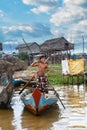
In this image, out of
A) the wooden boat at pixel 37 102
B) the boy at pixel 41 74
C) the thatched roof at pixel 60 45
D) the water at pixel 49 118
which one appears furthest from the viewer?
the thatched roof at pixel 60 45

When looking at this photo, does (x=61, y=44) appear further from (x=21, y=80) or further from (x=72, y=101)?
(x=72, y=101)

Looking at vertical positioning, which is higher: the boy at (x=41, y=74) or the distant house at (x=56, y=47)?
the distant house at (x=56, y=47)

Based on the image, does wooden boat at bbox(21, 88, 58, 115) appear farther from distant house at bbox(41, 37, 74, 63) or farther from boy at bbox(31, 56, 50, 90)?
distant house at bbox(41, 37, 74, 63)

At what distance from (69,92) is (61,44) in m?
24.8

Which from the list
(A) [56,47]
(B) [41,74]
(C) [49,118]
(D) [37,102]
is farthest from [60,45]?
(D) [37,102]

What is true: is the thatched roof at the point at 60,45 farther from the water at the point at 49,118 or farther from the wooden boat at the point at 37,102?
the wooden boat at the point at 37,102

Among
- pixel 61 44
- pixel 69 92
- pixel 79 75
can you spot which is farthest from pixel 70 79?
pixel 61 44

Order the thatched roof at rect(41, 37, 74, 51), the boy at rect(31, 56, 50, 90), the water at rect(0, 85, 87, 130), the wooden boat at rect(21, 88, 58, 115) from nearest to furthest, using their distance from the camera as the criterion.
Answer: the water at rect(0, 85, 87, 130) < the wooden boat at rect(21, 88, 58, 115) < the boy at rect(31, 56, 50, 90) < the thatched roof at rect(41, 37, 74, 51)

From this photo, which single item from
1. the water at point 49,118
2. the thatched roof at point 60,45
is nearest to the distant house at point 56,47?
the thatched roof at point 60,45

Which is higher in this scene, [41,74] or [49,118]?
→ [41,74]

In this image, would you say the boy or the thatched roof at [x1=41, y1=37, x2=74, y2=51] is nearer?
the boy

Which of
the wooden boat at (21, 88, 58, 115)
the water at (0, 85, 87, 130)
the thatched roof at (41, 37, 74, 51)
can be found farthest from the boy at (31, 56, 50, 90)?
the thatched roof at (41, 37, 74, 51)

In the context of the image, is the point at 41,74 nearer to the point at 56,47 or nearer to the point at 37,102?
the point at 37,102

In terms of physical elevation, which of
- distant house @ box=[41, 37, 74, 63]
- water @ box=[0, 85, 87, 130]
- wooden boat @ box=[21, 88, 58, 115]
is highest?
distant house @ box=[41, 37, 74, 63]
